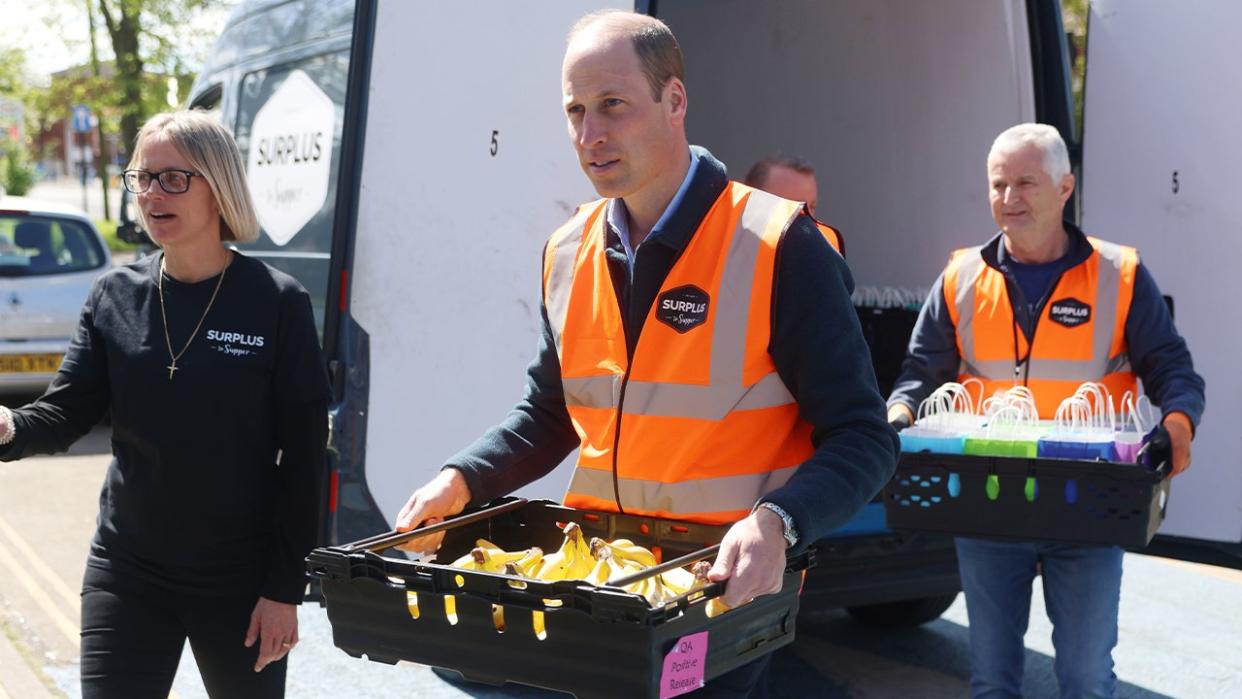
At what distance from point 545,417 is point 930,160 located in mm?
3831

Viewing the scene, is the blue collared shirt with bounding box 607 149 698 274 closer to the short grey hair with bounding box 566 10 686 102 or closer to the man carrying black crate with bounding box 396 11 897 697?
the man carrying black crate with bounding box 396 11 897 697

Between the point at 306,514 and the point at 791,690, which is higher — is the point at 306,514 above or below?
above

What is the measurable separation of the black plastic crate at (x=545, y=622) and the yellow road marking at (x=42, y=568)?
3.93m

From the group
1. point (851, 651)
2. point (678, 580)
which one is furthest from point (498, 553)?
point (851, 651)

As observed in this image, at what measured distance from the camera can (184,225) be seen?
2.87 meters

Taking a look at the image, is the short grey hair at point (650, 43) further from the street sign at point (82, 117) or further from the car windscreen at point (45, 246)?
the street sign at point (82, 117)

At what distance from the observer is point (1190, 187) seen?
177 inches

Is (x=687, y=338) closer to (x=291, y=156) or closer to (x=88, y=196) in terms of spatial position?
(x=291, y=156)

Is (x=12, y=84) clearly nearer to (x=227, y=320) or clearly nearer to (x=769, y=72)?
(x=769, y=72)

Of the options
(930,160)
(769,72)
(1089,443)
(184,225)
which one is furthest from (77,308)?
(1089,443)

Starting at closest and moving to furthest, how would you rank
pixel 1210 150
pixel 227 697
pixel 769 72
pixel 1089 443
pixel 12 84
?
pixel 227 697
pixel 1089 443
pixel 1210 150
pixel 769 72
pixel 12 84

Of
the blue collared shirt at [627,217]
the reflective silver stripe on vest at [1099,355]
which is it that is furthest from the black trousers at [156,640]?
the reflective silver stripe on vest at [1099,355]

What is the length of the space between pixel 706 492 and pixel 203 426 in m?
1.17

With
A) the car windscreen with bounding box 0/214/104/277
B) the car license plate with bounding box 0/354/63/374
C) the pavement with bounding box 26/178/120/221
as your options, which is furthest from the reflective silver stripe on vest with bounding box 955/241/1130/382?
the pavement with bounding box 26/178/120/221
